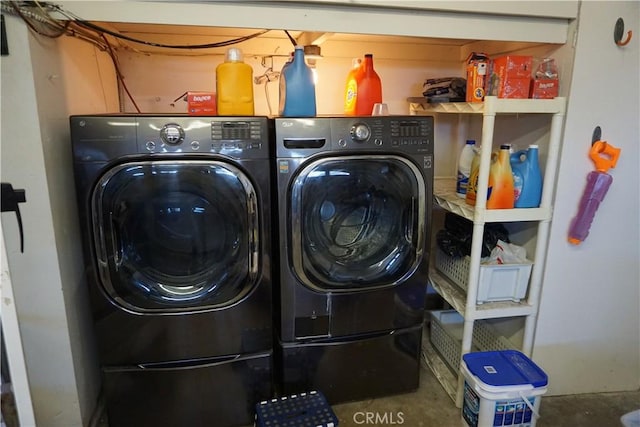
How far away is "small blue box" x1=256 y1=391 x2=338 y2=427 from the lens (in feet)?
4.84

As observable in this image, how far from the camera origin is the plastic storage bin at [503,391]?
160cm

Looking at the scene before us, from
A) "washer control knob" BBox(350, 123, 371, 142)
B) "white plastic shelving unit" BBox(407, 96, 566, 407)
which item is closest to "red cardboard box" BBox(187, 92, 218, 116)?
"washer control knob" BBox(350, 123, 371, 142)

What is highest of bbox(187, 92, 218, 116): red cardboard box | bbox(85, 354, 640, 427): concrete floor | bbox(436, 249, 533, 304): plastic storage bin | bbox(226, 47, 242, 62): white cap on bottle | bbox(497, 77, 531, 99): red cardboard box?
bbox(226, 47, 242, 62): white cap on bottle

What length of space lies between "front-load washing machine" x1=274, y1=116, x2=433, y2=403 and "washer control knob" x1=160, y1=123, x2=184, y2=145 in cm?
34

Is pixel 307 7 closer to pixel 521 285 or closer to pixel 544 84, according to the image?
pixel 544 84

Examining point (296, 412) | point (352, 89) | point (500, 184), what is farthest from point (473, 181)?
point (296, 412)

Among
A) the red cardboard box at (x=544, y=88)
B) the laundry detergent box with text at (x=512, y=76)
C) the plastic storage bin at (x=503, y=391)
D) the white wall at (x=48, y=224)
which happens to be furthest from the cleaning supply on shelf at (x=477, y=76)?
the white wall at (x=48, y=224)

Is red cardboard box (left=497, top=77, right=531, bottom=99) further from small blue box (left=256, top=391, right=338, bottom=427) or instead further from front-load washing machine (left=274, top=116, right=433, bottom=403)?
small blue box (left=256, top=391, right=338, bottom=427)

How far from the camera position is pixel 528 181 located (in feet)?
5.62

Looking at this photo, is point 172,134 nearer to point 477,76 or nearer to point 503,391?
point 477,76

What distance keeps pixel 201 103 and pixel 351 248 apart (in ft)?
2.80

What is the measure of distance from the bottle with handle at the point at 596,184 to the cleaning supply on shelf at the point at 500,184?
310mm

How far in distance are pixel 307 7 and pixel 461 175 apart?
983 millimetres

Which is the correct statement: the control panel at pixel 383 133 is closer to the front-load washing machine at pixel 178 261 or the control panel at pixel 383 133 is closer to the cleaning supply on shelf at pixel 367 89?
the front-load washing machine at pixel 178 261
